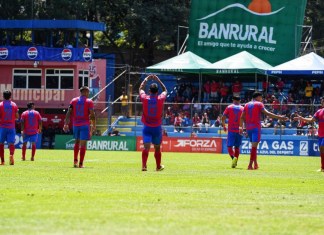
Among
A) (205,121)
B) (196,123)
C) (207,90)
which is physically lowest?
(196,123)

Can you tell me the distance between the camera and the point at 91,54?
207 feet

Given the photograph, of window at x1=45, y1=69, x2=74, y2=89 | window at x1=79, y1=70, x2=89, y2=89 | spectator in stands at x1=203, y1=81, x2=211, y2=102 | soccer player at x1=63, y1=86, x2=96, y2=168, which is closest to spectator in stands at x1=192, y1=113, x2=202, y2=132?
spectator in stands at x1=203, y1=81, x2=211, y2=102

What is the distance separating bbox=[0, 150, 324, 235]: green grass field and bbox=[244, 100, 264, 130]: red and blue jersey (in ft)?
19.9

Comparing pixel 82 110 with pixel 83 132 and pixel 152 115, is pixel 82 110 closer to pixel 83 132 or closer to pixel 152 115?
pixel 83 132

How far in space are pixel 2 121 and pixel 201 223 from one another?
16704mm

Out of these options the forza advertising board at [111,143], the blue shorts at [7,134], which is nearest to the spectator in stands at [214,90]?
the forza advertising board at [111,143]

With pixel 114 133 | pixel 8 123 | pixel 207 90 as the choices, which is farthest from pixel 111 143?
pixel 8 123

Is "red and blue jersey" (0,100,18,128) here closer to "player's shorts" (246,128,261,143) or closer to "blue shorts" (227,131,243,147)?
"blue shorts" (227,131,243,147)

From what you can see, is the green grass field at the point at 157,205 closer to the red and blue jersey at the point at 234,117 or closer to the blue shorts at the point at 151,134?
the blue shorts at the point at 151,134

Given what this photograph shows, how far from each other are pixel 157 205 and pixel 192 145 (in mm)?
35690

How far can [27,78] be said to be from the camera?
62750mm

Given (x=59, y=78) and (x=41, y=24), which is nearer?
(x=41, y=24)

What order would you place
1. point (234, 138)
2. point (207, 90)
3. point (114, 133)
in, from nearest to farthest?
point (234, 138) < point (114, 133) < point (207, 90)

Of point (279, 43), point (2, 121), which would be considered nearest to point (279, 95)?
point (279, 43)
